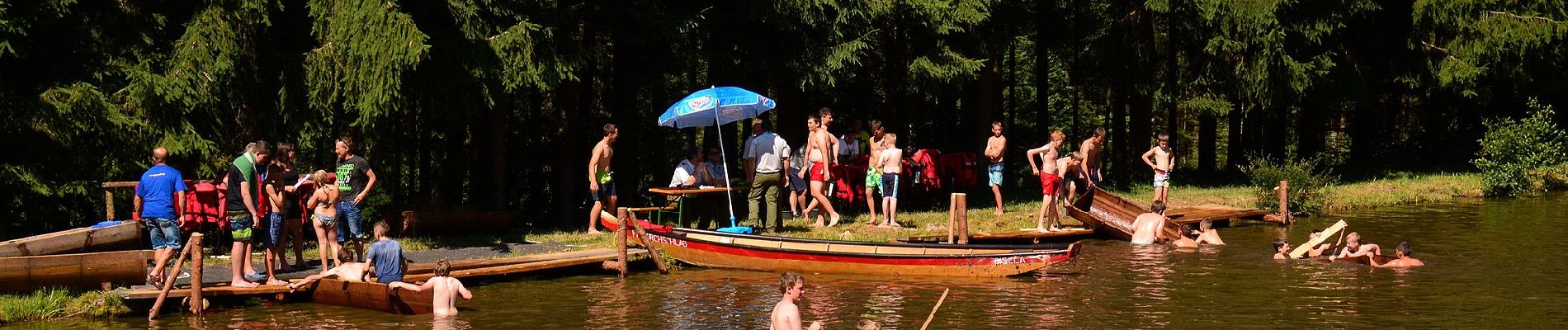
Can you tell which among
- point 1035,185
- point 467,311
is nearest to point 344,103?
point 467,311

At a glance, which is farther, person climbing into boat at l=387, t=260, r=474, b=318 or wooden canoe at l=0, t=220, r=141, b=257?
wooden canoe at l=0, t=220, r=141, b=257

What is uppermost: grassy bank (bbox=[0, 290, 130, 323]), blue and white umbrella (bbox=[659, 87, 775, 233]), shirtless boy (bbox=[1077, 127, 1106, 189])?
blue and white umbrella (bbox=[659, 87, 775, 233])

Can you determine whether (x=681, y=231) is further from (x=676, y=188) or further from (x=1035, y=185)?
(x=1035, y=185)

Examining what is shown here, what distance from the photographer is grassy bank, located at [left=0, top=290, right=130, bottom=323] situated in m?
14.4

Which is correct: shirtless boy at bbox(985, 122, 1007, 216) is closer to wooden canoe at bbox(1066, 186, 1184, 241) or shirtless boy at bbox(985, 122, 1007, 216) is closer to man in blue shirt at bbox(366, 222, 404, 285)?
wooden canoe at bbox(1066, 186, 1184, 241)

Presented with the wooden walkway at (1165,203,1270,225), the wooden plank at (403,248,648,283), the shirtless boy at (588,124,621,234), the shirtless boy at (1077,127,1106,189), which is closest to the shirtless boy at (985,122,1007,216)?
the shirtless boy at (1077,127,1106,189)

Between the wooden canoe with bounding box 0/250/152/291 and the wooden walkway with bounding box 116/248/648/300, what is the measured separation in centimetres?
21

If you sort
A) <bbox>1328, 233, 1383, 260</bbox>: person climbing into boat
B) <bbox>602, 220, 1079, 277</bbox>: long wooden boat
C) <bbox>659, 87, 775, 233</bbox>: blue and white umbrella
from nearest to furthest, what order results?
<bbox>602, 220, 1079, 277</bbox>: long wooden boat → <bbox>1328, 233, 1383, 260</bbox>: person climbing into boat → <bbox>659, 87, 775, 233</bbox>: blue and white umbrella

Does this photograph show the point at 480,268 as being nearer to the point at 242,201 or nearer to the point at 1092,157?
the point at 242,201

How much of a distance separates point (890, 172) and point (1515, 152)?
16332mm

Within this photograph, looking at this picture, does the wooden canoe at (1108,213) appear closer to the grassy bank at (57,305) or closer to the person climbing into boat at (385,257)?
the person climbing into boat at (385,257)

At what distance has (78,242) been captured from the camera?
16188 millimetres

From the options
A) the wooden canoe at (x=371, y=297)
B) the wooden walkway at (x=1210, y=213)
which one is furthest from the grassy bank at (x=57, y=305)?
the wooden walkway at (x=1210, y=213)

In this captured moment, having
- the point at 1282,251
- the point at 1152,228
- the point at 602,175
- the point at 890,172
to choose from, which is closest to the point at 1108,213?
the point at 1152,228
